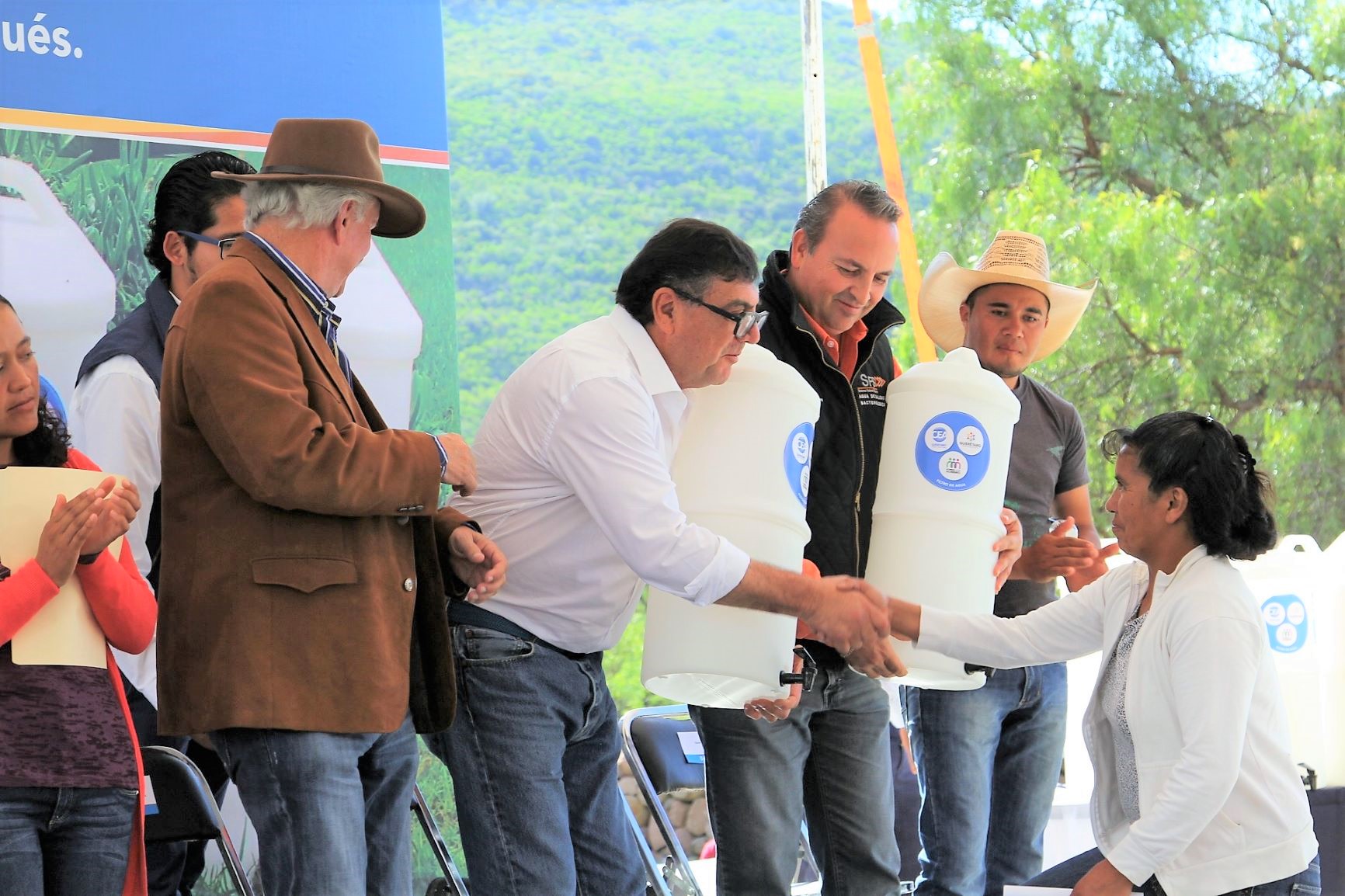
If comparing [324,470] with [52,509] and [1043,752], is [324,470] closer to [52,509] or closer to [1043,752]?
[52,509]

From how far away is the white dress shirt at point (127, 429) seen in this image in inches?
139

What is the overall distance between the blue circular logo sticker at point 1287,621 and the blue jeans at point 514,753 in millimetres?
3908

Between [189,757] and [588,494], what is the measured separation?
1.57 metres

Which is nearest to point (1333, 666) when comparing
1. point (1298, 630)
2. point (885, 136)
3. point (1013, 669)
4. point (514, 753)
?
point (1298, 630)

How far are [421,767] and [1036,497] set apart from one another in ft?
7.26

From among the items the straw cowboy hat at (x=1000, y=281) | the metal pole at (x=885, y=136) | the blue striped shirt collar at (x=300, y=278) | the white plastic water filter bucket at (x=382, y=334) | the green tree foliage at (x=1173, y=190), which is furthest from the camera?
the green tree foliage at (x=1173, y=190)

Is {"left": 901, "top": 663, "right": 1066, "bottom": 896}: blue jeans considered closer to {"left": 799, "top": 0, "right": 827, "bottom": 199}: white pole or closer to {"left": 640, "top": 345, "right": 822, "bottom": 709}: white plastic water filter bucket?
{"left": 640, "top": 345, "right": 822, "bottom": 709}: white plastic water filter bucket

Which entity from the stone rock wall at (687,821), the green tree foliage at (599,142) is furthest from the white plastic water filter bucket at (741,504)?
the green tree foliage at (599,142)

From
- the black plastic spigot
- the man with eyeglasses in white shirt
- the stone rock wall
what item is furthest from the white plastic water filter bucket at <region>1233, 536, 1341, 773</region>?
the stone rock wall

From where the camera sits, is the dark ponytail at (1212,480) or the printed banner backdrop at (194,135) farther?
the printed banner backdrop at (194,135)

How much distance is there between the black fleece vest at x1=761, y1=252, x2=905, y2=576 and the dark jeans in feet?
5.23

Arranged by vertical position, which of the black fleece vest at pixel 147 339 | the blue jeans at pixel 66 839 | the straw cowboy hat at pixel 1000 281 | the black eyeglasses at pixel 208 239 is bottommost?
the blue jeans at pixel 66 839

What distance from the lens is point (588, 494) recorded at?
A: 2674 mm

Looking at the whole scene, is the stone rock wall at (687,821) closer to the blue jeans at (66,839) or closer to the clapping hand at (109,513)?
the blue jeans at (66,839)
